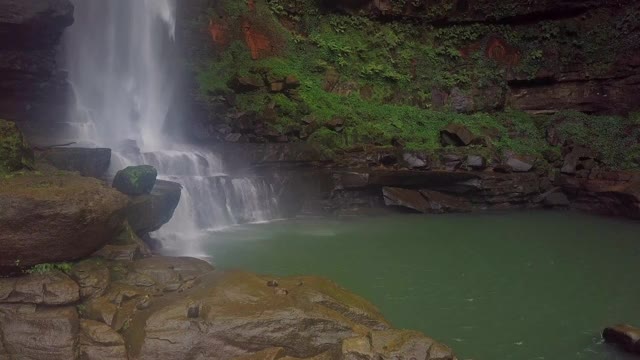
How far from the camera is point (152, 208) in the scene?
11.0 meters

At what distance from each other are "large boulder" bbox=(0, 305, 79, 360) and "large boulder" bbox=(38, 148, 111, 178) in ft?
17.9

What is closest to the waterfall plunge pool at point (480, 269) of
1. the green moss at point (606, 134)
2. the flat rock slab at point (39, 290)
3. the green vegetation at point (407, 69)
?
the green moss at point (606, 134)

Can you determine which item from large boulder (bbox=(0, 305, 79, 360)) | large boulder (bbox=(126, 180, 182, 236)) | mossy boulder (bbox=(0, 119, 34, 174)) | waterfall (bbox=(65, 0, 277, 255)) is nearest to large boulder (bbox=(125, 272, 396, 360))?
large boulder (bbox=(0, 305, 79, 360))

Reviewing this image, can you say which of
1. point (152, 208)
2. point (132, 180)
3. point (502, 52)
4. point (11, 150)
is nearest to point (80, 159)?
point (132, 180)

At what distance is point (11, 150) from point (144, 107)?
1442 centimetres

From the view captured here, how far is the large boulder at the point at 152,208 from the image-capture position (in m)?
10.4

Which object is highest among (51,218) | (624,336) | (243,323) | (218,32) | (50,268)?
(218,32)

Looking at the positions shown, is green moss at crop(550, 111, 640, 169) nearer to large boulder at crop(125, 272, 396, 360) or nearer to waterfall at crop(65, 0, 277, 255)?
waterfall at crop(65, 0, 277, 255)

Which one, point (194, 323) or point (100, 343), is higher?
point (194, 323)

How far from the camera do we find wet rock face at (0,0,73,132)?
14242mm

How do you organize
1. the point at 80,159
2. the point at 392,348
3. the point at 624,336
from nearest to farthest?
the point at 392,348, the point at 624,336, the point at 80,159

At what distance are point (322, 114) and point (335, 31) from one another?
6985 millimetres

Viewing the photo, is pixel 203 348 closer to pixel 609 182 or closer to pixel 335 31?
pixel 609 182

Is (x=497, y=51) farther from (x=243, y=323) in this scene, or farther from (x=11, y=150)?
(x=243, y=323)
